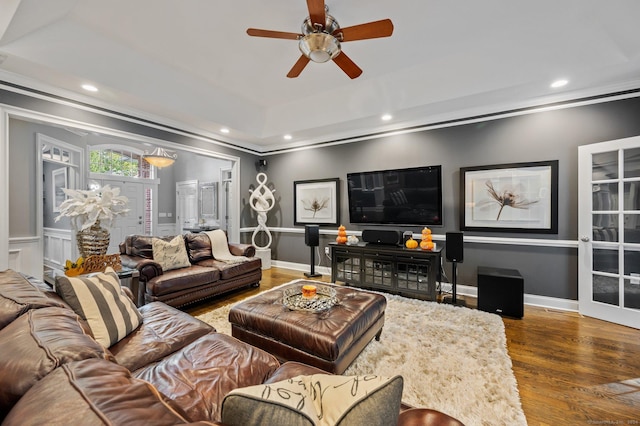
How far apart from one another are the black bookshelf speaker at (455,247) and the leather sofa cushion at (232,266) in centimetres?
275

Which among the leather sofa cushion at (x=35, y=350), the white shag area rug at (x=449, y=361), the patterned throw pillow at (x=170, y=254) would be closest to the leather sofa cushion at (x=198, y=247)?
the patterned throw pillow at (x=170, y=254)

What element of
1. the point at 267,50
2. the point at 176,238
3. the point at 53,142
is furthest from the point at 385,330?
the point at 53,142

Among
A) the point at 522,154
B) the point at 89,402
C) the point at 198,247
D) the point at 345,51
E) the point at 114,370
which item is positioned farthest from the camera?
the point at 198,247

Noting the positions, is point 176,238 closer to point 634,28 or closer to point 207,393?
point 207,393

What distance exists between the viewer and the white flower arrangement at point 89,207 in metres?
2.47

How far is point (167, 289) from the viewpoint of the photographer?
2.95 m

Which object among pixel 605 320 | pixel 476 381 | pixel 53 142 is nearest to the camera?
pixel 476 381

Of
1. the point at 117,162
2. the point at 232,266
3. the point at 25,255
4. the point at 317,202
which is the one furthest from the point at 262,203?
the point at 117,162

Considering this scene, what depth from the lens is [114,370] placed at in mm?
699

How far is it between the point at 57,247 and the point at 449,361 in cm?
631

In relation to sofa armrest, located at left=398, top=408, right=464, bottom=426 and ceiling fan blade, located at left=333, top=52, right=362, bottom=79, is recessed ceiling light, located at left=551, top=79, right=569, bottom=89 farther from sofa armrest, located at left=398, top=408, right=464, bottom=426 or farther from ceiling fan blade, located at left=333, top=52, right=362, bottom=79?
sofa armrest, located at left=398, top=408, right=464, bottom=426

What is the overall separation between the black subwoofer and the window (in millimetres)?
7703

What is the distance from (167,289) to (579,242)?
15.8 feet

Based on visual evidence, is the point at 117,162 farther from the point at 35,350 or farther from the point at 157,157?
the point at 35,350
